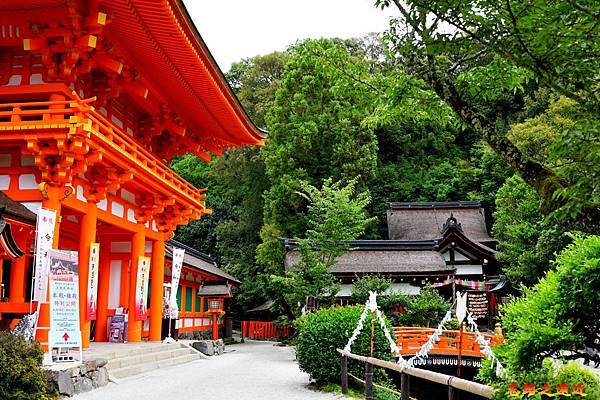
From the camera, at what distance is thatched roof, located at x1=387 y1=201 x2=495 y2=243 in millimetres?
36469

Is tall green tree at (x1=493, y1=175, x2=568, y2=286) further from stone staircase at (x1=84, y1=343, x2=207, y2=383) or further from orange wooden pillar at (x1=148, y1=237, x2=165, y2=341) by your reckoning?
orange wooden pillar at (x1=148, y1=237, x2=165, y2=341)

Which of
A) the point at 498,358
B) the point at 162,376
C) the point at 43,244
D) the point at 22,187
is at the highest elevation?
the point at 22,187

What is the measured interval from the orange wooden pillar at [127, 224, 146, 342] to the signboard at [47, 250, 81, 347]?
4.41 meters

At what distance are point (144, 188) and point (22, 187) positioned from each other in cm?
369

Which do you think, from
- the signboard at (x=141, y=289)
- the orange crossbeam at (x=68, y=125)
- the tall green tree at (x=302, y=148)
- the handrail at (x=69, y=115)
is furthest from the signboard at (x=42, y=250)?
the tall green tree at (x=302, y=148)

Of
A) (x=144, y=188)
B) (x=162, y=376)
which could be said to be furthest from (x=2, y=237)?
(x=144, y=188)

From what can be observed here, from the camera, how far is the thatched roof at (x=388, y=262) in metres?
25.8

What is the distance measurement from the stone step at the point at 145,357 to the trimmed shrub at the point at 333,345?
3.79 meters

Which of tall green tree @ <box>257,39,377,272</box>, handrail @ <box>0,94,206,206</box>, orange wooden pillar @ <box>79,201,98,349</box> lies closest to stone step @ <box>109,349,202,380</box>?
orange wooden pillar @ <box>79,201,98,349</box>

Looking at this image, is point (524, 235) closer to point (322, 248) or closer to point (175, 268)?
point (322, 248)

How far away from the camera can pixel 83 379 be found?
955 centimetres

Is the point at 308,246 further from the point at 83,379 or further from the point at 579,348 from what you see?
the point at 579,348

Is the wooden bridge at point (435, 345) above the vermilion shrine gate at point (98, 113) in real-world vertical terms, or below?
below

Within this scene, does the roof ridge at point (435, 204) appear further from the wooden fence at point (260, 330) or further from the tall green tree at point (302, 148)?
the wooden fence at point (260, 330)
